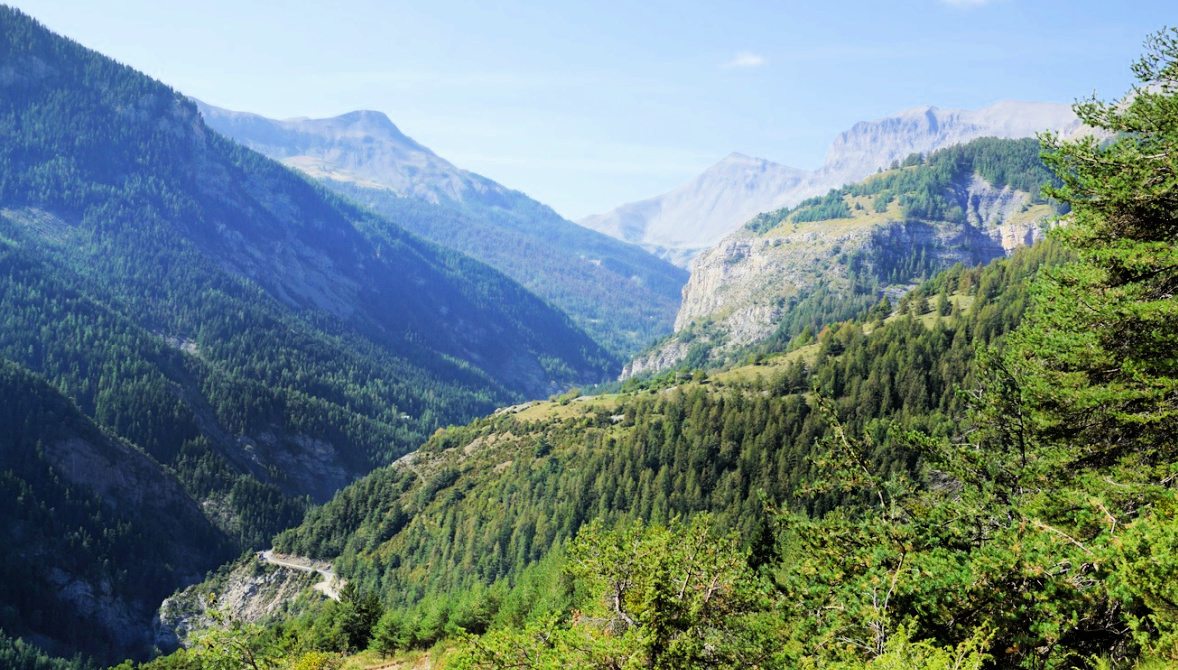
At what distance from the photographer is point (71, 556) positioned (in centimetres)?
17800

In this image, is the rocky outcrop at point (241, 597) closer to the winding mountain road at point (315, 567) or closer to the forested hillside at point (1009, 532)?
the winding mountain road at point (315, 567)

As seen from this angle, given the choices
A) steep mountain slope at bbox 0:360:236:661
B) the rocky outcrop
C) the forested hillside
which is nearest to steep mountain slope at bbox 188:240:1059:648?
the rocky outcrop

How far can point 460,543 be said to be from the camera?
481ft

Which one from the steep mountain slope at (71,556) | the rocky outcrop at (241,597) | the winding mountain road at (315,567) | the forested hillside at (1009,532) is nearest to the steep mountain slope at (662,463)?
the winding mountain road at (315,567)

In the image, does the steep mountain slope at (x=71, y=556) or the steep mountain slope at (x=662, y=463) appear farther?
the steep mountain slope at (x=71, y=556)

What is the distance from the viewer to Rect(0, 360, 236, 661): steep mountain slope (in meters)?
163

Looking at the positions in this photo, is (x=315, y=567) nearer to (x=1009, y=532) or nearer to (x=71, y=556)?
(x=71, y=556)

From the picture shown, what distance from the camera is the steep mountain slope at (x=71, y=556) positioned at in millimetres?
162875

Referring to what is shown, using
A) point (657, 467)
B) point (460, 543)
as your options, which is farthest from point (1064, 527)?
point (460, 543)

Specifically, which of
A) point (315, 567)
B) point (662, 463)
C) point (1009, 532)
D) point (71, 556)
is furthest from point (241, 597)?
point (1009, 532)

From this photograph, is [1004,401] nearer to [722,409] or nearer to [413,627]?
[413,627]

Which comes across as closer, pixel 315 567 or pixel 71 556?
pixel 315 567

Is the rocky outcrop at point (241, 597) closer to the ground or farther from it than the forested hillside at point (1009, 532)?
closer to the ground

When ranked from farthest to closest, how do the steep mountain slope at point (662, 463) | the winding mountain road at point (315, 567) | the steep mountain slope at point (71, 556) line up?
the steep mountain slope at point (71, 556) < the winding mountain road at point (315, 567) < the steep mountain slope at point (662, 463)
